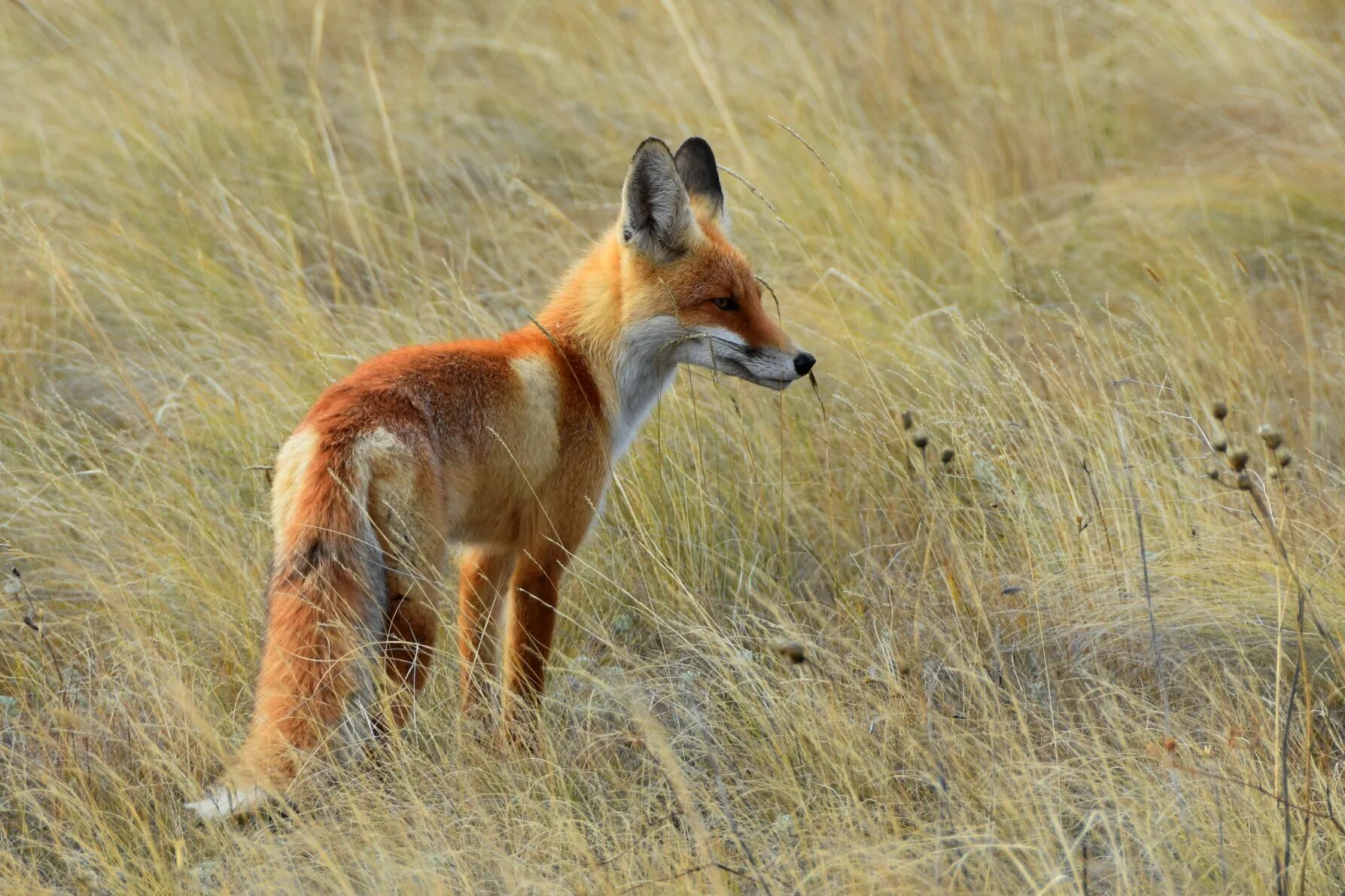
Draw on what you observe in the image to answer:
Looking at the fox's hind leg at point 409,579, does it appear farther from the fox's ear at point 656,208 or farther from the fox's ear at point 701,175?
the fox's ear at point 701,175

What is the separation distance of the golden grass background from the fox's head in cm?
28

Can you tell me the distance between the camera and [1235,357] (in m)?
5.09

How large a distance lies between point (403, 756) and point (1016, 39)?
6322 mm

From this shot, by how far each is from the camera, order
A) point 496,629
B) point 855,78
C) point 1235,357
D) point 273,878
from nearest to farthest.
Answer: point 273,878 → point 496,629 → point 1235,357 → point 855,78

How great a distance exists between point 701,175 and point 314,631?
2262 mm

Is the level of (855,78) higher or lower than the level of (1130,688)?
higher

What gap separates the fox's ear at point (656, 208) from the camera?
13.0 feet

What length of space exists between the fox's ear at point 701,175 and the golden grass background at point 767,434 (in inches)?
15.6

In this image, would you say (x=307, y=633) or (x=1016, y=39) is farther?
(x=1016, y=39)

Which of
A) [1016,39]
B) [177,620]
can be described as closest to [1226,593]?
[177,620]

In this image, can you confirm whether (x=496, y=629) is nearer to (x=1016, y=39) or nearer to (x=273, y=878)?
(x=273, y=878)

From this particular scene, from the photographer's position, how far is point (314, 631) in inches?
117

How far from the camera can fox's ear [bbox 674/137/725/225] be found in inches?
177

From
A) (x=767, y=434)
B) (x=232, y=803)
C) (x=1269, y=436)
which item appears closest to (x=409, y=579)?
(x=232, y=803)
